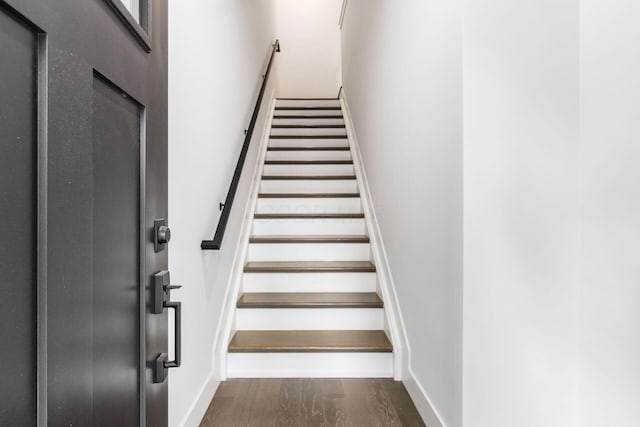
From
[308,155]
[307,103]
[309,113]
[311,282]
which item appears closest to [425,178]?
[311,282]

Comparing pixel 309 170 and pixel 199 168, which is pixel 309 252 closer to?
pixel 309 170

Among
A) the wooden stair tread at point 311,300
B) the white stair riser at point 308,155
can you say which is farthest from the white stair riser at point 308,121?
the wooden stair tread at point 311,300

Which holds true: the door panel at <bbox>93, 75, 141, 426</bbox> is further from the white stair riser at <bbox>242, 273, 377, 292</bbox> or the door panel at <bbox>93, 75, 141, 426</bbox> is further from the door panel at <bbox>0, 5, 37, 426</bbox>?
the white stair riser at <bbox>242, 273, 377, 292</bbox>

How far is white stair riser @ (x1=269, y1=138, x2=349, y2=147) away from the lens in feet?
14.0

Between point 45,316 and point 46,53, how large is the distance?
1.19ft

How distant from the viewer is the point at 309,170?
386cm

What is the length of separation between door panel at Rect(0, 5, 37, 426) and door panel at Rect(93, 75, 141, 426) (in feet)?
0.56

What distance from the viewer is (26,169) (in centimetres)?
54

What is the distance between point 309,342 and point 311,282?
20.9 inches

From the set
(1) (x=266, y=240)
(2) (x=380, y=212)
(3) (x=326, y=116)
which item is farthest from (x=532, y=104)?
(3) (x=326, y=116)

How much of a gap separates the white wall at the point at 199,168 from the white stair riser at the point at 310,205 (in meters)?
0.59

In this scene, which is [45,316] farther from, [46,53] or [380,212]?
[380,212]

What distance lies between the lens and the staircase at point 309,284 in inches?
88.0

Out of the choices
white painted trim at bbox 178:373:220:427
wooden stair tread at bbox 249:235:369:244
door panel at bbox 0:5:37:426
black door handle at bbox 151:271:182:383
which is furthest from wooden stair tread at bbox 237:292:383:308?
door panel at bbox 0:5:37:426
